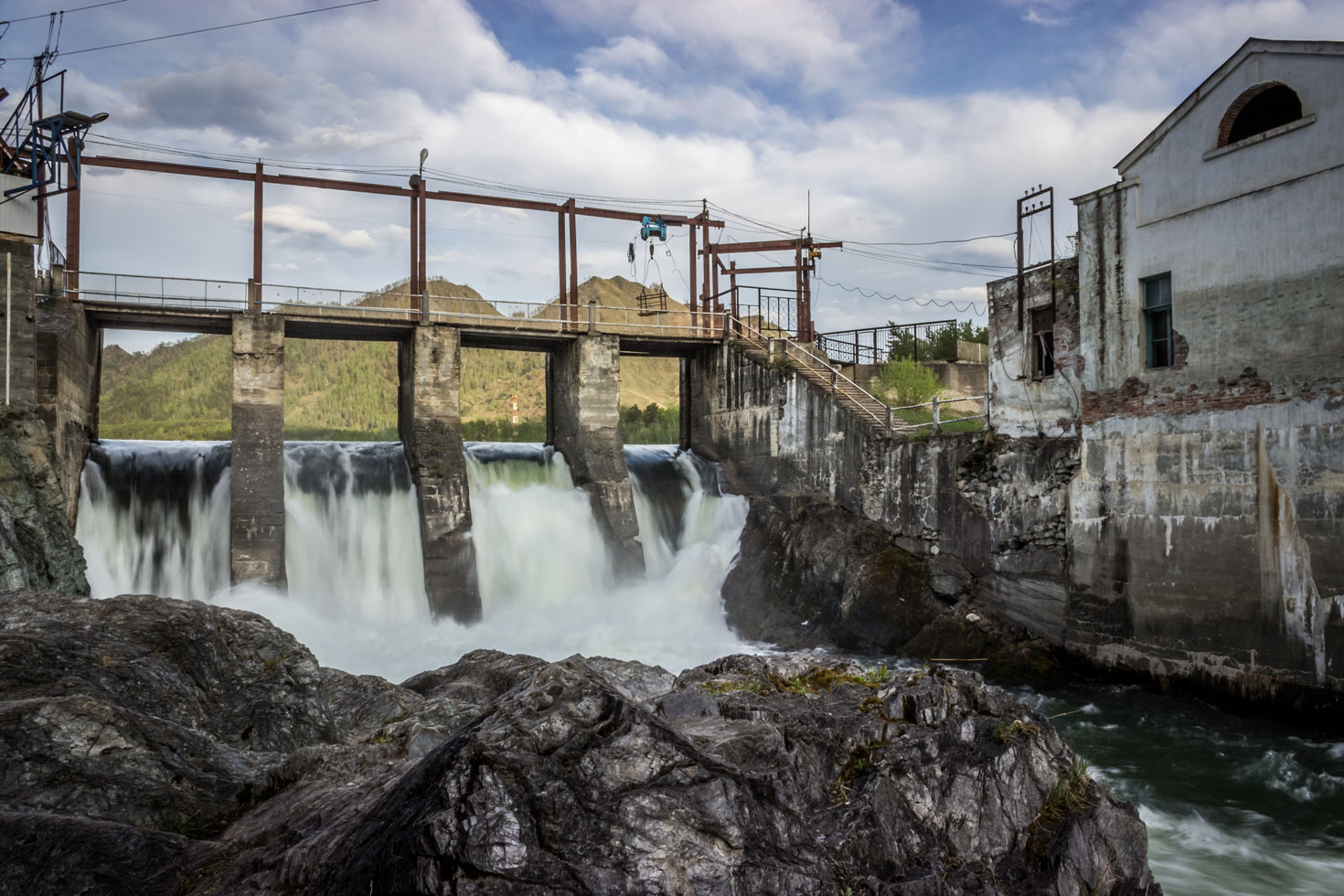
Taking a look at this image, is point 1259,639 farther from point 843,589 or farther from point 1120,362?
point 843,589

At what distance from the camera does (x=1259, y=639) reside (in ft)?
47.6

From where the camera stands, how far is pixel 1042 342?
61.7ft

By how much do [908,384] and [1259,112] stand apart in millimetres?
13319

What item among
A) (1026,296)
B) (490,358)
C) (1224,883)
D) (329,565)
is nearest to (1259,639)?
(1224,883)

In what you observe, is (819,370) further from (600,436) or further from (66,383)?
(66,383)

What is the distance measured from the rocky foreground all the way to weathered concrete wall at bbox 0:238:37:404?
48.5ft

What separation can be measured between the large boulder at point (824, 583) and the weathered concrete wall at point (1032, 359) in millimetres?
4040

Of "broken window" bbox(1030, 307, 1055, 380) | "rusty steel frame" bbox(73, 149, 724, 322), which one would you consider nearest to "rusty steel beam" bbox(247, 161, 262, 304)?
"rusty steel frame" bbox(73, 149, 724, 322)

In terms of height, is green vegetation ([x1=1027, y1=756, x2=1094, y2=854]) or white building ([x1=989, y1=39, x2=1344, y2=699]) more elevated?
white building ([x1=989, y1=39, x2=1344, y2=699])

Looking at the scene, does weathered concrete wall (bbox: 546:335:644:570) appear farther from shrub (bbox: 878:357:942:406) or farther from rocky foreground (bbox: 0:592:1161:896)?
rocky foreground (bbox: 0:592:1161:896)

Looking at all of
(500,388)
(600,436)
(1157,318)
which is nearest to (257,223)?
(600,436)

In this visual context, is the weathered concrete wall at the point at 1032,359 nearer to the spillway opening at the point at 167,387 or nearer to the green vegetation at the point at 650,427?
the green vegetation at the point at 650,427

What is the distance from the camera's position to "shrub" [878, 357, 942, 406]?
90.0 feet

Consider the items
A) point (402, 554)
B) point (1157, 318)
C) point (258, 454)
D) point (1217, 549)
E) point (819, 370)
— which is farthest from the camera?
point (819, 370)
